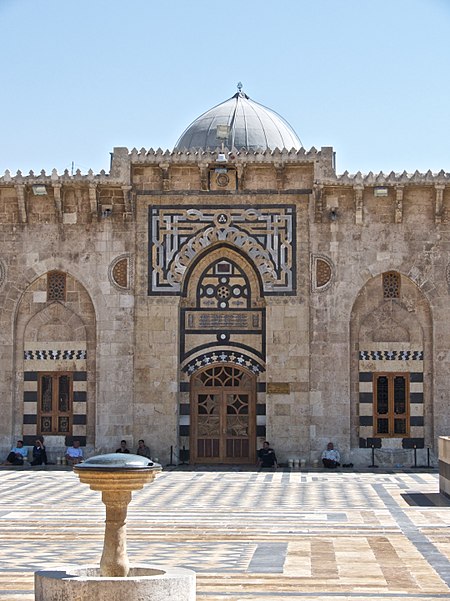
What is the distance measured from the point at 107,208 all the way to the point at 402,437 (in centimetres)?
797

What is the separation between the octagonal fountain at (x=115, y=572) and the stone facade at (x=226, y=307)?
15.6 m

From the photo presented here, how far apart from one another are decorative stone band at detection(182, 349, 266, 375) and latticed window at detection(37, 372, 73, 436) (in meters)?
2.58

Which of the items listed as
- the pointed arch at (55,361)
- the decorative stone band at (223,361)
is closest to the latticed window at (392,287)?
the decorative stone band at (223,361)

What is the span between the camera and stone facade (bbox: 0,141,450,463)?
23.7 metres

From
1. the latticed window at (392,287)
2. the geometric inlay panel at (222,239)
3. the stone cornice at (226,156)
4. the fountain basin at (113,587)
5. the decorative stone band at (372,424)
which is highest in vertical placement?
the stone cornice at (226,156)

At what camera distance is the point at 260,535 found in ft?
40.7

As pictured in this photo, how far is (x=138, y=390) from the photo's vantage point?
23.8 meters

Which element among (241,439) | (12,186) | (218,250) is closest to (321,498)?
(241,439)

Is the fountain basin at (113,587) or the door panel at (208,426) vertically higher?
the door panel at (208,426)

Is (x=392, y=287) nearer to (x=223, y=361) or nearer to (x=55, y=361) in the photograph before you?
(x=223, y=361)

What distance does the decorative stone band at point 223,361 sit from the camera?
23984mm

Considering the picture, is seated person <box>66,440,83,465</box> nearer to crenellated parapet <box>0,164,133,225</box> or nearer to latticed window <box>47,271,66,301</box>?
latticed window <box>47,271,66,301</box>

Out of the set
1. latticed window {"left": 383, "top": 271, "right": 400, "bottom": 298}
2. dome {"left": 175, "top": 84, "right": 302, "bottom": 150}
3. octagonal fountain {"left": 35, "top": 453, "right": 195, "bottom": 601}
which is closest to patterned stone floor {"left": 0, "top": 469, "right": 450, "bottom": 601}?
octagonal fountain {"left": 35, "top": 453, "right": 195, "bottom": 601}

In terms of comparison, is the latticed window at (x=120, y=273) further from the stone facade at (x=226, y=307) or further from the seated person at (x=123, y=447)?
the seated person at (x=123, y=447)
